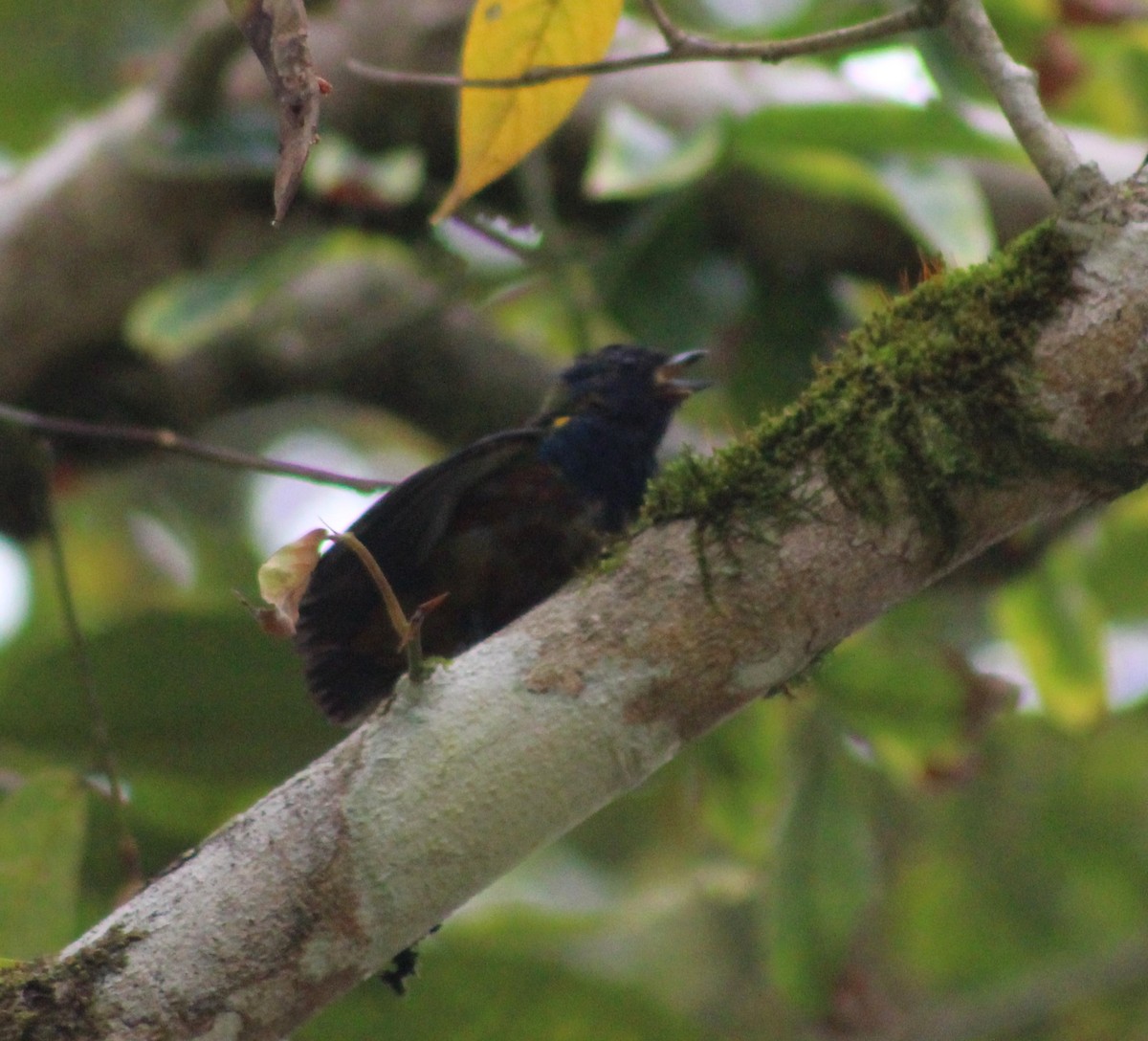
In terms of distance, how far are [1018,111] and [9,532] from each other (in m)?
3.29

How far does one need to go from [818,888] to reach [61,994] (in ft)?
6.56

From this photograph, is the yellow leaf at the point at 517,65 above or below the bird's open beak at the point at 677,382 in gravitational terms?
below

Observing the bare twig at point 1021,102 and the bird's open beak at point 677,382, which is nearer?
the bare twig at point 1021,102

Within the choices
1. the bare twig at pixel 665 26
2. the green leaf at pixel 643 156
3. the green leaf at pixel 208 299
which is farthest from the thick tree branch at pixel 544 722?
the green leaf at pixel 208 299

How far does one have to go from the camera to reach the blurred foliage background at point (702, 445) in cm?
329

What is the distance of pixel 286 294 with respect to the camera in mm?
4617

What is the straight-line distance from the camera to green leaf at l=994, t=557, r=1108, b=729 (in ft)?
13.1

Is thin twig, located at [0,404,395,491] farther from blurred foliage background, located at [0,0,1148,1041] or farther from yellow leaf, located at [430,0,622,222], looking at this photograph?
yellow leaf, located at [430,0,622,222]

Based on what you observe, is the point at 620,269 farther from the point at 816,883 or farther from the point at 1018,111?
Result: the point at 1018,111

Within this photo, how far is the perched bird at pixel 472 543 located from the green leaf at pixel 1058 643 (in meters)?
1.55

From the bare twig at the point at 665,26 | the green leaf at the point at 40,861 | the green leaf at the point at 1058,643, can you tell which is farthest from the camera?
the green leaf at the point at 1058,643

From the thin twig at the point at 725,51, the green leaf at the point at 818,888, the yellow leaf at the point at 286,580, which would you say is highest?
the thin twig at the point at 725,51

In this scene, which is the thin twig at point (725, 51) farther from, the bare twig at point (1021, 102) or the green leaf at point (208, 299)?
the green leaf at point (208, 299)

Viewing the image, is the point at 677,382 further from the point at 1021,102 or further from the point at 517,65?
the point at 1021,102
